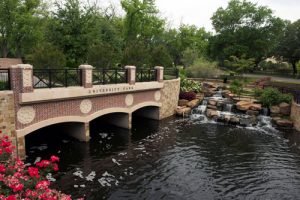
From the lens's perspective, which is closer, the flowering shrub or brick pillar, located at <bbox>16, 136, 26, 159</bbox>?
the flowering shrub

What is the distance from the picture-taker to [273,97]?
24.0 m

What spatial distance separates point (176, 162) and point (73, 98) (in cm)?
669

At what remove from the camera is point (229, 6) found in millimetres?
45688

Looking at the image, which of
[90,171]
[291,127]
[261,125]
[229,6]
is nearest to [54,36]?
[90,171]

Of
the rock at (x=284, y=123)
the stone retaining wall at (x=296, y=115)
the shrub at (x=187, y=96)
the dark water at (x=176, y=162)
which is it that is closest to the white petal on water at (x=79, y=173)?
the dark water at (x=176, y=162)

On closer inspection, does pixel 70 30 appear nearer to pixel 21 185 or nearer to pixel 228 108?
pixel 228 108

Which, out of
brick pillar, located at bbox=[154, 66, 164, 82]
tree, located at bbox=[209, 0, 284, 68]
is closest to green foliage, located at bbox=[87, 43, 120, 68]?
brick pillar, located at bbox=[154, 66, 164, 82]

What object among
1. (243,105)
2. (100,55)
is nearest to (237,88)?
(243,105)

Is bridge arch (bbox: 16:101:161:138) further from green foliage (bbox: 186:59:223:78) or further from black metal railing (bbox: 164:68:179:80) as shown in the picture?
green foliage (bbox: 186:59:223:78)

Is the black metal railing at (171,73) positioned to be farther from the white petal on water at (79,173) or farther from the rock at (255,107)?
the white petal on water at (79,173)

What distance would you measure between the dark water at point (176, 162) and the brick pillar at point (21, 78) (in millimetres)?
3802

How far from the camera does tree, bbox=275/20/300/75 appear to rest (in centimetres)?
4438

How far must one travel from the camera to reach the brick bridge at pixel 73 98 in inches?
473

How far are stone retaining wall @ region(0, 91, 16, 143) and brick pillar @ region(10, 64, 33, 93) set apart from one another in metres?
0.43
